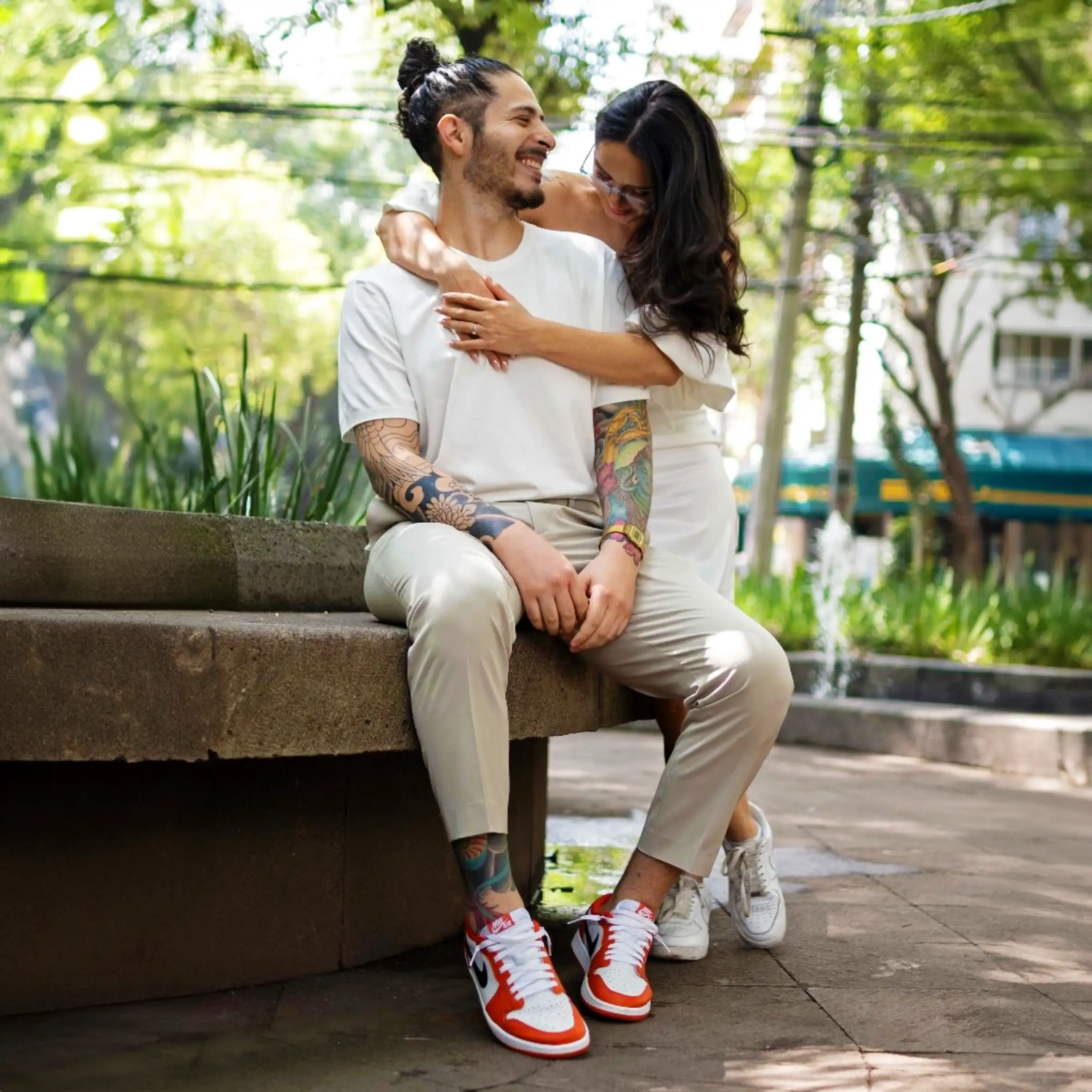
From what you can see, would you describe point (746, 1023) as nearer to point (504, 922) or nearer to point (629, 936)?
point (629, 936)

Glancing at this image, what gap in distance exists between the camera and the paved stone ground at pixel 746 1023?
8.09 feet

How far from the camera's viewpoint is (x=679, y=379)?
3.46 meters

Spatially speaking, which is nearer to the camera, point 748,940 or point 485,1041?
point 485,1041

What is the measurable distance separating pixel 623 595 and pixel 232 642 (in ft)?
2.72

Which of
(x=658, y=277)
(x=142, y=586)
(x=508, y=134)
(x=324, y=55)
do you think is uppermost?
(x=324, y=55)

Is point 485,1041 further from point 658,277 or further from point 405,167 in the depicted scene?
point 405,167

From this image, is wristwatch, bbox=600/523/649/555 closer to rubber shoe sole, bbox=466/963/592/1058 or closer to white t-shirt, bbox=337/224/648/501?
white t-shirt, bbox=337/224/648/501

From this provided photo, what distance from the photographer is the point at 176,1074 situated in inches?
96.1

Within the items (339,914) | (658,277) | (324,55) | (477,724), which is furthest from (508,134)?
→ (324,55)

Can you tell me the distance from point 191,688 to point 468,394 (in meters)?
1.00

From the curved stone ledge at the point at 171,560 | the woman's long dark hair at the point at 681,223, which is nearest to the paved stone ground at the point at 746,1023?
the curved stone ledge at the point at 171,560

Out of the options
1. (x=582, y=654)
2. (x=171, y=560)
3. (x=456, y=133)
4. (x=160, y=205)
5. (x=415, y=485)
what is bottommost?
(x=582, y=654)

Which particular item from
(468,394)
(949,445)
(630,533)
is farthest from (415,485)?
(949,445)

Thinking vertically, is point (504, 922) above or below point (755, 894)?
above
